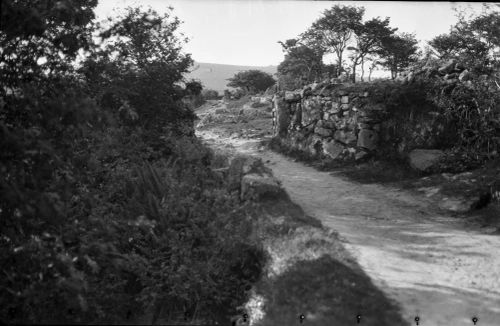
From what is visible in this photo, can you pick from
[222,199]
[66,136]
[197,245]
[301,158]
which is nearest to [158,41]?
[301,158]

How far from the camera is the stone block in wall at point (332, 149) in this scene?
13821 mm

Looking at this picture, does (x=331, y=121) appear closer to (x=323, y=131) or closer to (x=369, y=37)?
(x=323, y=131)

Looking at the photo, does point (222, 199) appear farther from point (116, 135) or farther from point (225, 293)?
point (116, 135)

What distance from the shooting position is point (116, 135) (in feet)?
42.4

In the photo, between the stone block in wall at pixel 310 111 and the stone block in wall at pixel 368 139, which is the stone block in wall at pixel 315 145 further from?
the stone block in wall at pixel 368 139

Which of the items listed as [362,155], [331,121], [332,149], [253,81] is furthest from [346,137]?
[253,81]

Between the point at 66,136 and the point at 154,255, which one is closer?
the point at 66,136

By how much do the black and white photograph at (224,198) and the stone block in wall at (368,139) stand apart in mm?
62

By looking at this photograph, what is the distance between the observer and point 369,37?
92.4 feet

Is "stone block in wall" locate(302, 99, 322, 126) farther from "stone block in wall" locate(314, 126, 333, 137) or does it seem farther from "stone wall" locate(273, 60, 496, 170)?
"stone block in wall" locate(314, 126, 333, 137)

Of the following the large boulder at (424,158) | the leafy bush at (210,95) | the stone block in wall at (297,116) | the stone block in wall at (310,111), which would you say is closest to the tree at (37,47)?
the large boulder at (424,158)

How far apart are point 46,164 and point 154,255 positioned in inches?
127

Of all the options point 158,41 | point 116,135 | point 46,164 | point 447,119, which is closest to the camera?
point 46,164

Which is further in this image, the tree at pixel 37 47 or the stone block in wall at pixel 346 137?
the stone block in wall at pixel 346 137
